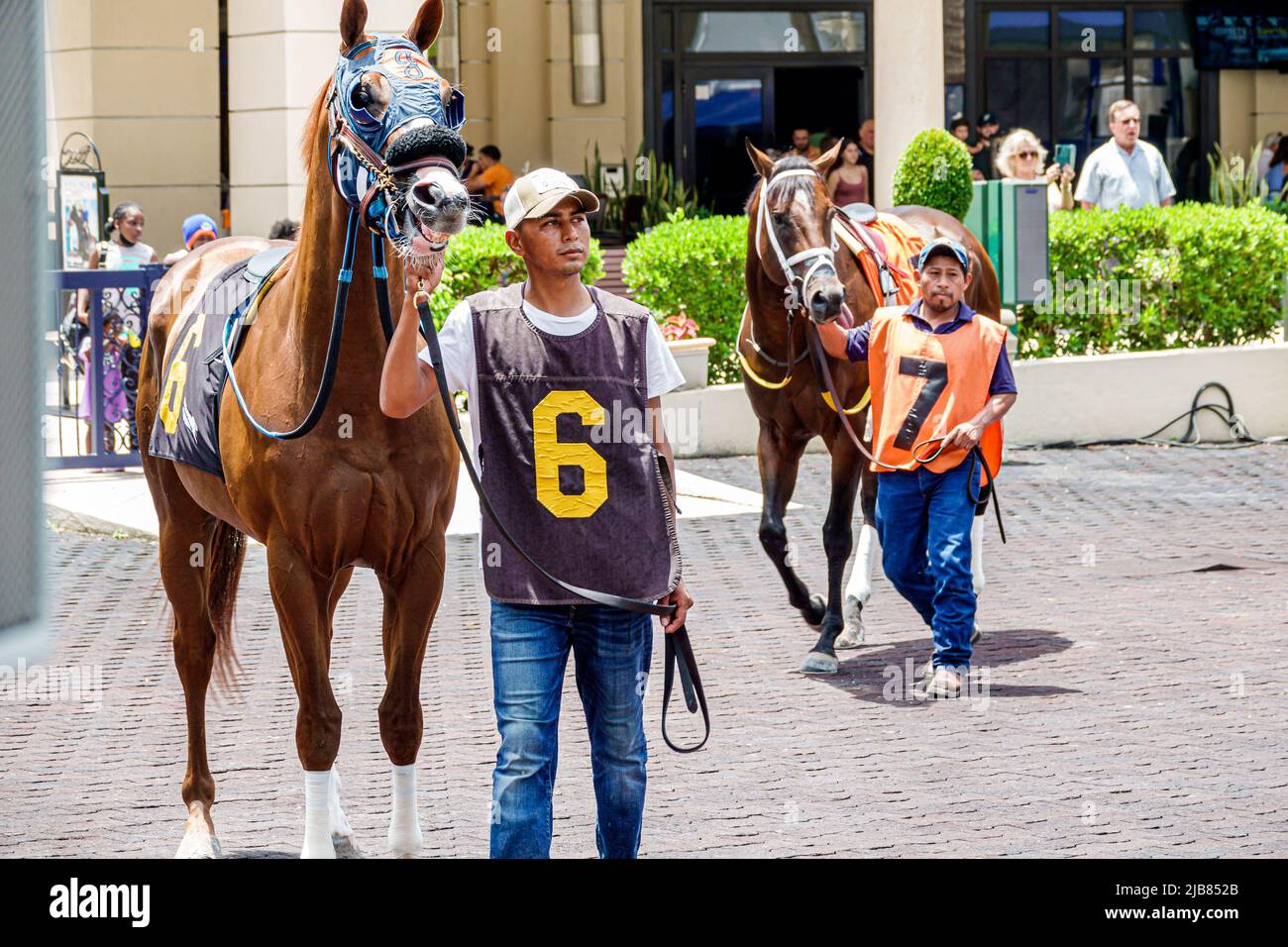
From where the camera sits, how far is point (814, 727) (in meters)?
7.07

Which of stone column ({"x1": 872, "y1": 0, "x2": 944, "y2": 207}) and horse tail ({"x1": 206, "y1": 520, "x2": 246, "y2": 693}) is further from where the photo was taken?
stone column ({"x1": 872, "y1": 0, "x2": 944, "y2": 207})

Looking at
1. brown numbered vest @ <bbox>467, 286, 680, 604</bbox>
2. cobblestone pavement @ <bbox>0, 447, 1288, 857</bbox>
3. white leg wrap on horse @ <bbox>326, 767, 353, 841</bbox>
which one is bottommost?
cobblestone pavement @ <bbox>0, 447, 1288, 857</bbox>

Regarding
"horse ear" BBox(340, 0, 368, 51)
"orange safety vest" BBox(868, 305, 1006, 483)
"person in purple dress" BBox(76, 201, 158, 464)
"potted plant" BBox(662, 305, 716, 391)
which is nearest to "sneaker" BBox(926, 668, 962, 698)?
"orange safety vest" BBox(868, 305, 1006, 483)

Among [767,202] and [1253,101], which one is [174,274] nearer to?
[767,202]

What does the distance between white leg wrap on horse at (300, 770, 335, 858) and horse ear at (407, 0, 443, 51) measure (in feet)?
6.86

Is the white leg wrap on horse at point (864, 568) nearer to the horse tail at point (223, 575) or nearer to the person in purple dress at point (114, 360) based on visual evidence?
the horse tail at point (223, 575)

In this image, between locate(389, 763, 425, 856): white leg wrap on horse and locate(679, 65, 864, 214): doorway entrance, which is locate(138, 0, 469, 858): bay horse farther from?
locate(679, 65, 864, 214): doorway entrance

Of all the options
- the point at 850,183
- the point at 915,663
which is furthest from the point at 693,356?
the point at 915,663

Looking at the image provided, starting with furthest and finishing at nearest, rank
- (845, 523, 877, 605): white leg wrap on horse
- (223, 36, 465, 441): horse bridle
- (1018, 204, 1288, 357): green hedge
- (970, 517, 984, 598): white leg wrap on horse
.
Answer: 1. (1018, 204, 1288, 357): green hedge
2. (970, 517, 984, 598): white leg wrap on horse
3. (845, 523, 877, 605): white leg wrap on horse
4. (223, 36, 465, 441): horse bridle

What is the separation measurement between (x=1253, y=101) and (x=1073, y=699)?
20.9 meters

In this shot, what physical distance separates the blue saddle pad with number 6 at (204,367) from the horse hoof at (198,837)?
1.04m

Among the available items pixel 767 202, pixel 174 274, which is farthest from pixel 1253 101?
pixel 174 274

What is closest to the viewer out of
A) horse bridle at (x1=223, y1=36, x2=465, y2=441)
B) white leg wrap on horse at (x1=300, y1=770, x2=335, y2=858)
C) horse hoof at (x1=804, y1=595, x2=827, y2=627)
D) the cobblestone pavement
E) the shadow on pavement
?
horse bridle at (x1=223, y1=36, x2=465, y2=441)

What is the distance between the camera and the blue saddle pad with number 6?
213 inches
